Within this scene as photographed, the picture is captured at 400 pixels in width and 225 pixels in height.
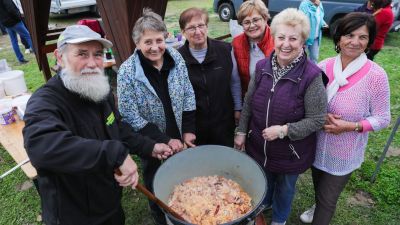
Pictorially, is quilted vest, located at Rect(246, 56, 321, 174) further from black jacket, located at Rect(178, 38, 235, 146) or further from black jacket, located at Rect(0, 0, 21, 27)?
black jacket, located at Rect(0, 0, 21, 27)

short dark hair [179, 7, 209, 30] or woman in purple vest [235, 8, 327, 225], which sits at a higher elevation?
short dark hair [179, 7, 209, 30]

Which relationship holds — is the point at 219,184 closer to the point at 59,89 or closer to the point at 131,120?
the point at 131,120

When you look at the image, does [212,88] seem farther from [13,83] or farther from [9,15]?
[9,15]

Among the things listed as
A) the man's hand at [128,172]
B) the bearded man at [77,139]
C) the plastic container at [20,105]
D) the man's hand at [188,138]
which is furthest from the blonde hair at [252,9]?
the plastic container at [20,105]

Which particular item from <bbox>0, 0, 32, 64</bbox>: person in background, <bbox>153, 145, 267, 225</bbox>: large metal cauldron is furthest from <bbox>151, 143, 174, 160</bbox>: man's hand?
<bbox>0, 0, 32, 64</bbox>: person in background

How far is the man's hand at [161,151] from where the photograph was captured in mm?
2148

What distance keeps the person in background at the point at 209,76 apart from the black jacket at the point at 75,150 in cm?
67

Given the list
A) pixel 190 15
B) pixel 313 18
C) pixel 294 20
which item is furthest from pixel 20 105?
pixel 313 18

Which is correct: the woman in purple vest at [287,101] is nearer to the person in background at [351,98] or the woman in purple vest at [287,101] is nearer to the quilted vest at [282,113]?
the quilted vest at [282,113]

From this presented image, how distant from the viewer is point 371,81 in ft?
6.00

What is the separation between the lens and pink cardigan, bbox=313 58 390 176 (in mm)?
1841

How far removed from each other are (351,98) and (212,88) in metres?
1.08

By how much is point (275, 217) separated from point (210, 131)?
0.98 metres

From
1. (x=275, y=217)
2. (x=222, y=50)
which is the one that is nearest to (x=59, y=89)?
(x=222, y=50)
